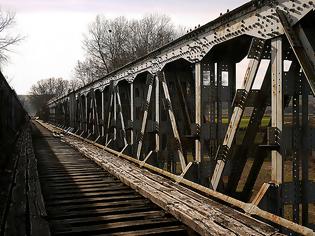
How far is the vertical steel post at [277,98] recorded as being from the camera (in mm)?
4477

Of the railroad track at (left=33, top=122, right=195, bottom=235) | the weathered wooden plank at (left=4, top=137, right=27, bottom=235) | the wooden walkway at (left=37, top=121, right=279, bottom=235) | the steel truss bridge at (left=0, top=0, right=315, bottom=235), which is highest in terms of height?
the steel truss bridge at (left=0, top=0, right=315, bottom=235)

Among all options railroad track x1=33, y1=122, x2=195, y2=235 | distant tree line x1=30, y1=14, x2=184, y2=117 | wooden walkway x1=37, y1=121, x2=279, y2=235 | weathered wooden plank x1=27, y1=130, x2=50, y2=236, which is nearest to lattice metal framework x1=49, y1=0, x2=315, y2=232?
wooden walkway x1=37, y1=121, x2=279, y2=235

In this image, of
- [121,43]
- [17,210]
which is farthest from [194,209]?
[121,43]

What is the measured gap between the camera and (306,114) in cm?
477

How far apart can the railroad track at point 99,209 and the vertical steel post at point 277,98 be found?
126 centimetres

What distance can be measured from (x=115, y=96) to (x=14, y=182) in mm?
6296

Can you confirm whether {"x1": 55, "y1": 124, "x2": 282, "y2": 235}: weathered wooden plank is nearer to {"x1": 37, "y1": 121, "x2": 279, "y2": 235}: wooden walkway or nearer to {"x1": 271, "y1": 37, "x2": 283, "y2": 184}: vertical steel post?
{"x1": 37, "y1": 121, "x2": 279, "y2": 235}: wooden walkway

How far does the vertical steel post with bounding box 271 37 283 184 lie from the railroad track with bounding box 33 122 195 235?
49.7 inches

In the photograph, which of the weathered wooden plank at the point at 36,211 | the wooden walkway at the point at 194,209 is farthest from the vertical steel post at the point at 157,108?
the weathered wooden plank at the point at 36,211

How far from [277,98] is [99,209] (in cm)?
298

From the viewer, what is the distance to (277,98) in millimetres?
4516

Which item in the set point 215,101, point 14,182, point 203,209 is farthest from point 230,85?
point 14,182

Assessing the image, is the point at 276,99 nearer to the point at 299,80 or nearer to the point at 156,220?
the point at 299,80

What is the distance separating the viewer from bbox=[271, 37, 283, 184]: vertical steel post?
4477 millimetres
